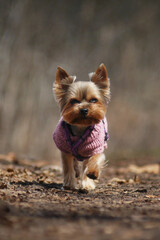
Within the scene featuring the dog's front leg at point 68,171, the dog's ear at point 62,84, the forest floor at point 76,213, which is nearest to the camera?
the forest floor at point 76,213

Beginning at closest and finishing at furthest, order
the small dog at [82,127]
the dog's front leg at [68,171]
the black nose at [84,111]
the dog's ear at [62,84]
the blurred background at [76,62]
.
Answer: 1. the black nose at [84,111]
2. the small dog at [82,127]
3. the dog's front leg at [68,171]
4. the dog's ear at [62,84]
5. the blurred background at [76,62]

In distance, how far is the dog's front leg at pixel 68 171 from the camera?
5.86m

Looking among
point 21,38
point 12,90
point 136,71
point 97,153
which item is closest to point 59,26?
point 21,38

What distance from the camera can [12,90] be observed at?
1500 centimetres

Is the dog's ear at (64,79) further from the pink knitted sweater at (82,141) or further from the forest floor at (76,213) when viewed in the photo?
the forest floor at (76,213)

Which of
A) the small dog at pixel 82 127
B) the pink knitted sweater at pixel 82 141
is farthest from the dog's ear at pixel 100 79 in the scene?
the pink knitted sweater at pixel 82 141

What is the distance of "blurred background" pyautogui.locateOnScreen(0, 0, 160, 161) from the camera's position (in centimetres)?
1488

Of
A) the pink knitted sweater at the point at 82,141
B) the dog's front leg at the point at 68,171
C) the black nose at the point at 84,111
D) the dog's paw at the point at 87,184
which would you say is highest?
the black nose at the point at 84,111

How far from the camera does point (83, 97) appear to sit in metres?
5.80

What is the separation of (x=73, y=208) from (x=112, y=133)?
16310 mm

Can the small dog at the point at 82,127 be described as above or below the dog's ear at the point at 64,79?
below

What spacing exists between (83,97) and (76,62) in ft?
40.6

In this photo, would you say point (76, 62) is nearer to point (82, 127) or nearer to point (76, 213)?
point (82, 127)

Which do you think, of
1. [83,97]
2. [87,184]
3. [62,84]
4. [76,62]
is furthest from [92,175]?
[76,62]
